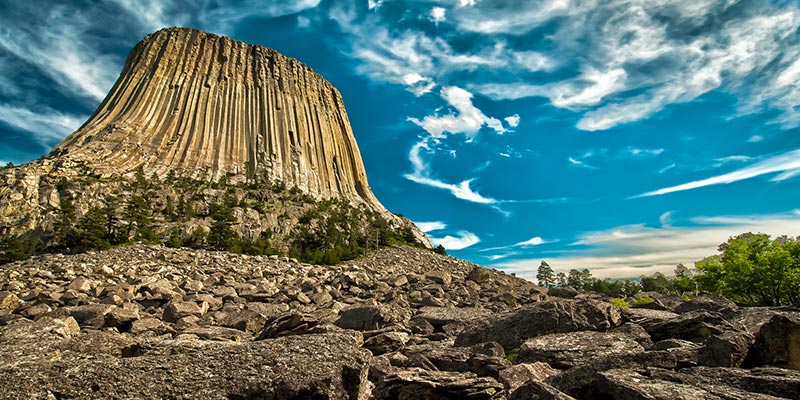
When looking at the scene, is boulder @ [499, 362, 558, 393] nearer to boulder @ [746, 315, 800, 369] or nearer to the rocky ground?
the rocky ground

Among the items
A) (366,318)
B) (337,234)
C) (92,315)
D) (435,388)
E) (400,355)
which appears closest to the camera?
(435,388)

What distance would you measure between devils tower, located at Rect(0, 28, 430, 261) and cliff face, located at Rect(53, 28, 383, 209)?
0.26m

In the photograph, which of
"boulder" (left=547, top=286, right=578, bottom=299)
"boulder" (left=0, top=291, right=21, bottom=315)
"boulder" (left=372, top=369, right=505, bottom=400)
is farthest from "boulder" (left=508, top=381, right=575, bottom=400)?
"boulder" (left=547, top=286, right=578, bottom=299)

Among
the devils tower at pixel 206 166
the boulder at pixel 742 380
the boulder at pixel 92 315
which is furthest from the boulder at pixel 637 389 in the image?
the devils tower at pixel 206 166

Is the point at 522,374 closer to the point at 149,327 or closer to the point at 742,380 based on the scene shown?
the point at 742,380

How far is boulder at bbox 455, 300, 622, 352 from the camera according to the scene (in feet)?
28.8

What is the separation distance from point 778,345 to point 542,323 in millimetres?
3986

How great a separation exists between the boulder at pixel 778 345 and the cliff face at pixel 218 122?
7034 cm

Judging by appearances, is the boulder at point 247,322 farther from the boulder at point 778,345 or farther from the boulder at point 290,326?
the boulder at point 778,345

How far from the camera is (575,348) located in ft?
24.3

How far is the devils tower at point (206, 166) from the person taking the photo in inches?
1737

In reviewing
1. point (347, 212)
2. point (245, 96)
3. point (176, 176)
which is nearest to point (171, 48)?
point (245, 96)

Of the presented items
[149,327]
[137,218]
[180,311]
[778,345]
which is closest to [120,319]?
[149,327]

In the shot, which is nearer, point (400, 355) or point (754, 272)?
point (400, 355)
